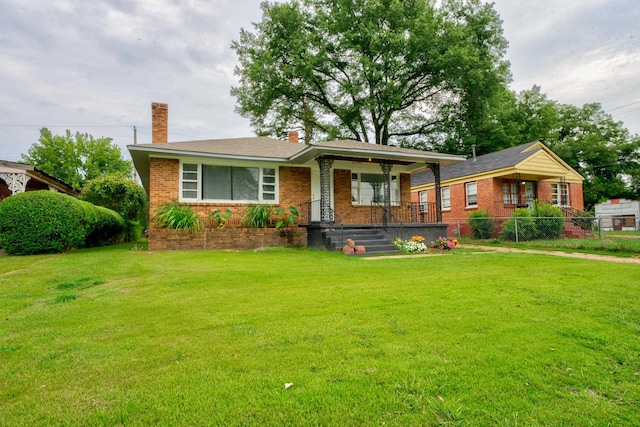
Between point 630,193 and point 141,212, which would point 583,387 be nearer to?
point 141,212

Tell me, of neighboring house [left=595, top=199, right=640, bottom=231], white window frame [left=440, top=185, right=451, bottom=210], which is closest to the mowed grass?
white window frame [left=440, top=185, right=451, bottom=210]

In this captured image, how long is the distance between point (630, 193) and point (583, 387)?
36.2 m

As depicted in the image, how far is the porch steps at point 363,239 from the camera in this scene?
10.9m

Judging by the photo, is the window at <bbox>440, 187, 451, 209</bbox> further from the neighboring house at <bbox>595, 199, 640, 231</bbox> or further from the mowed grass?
the mowed grass

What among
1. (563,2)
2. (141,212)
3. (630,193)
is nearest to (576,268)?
(563,2)

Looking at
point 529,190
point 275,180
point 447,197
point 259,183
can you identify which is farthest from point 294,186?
point 529,190

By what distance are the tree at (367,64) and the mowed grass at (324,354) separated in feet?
67.5

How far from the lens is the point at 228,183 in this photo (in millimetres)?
13133

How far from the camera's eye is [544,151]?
1806 cm

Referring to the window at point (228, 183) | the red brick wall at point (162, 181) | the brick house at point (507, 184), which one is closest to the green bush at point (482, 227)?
the brick house at point (507, 184)

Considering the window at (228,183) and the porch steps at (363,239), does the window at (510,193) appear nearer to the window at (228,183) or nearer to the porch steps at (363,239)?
the porch steps at (363,239)

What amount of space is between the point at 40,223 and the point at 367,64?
1922 cm

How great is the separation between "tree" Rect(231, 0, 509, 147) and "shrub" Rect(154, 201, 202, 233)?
1481 centimetres

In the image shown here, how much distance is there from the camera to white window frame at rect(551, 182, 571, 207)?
20.0 meters
